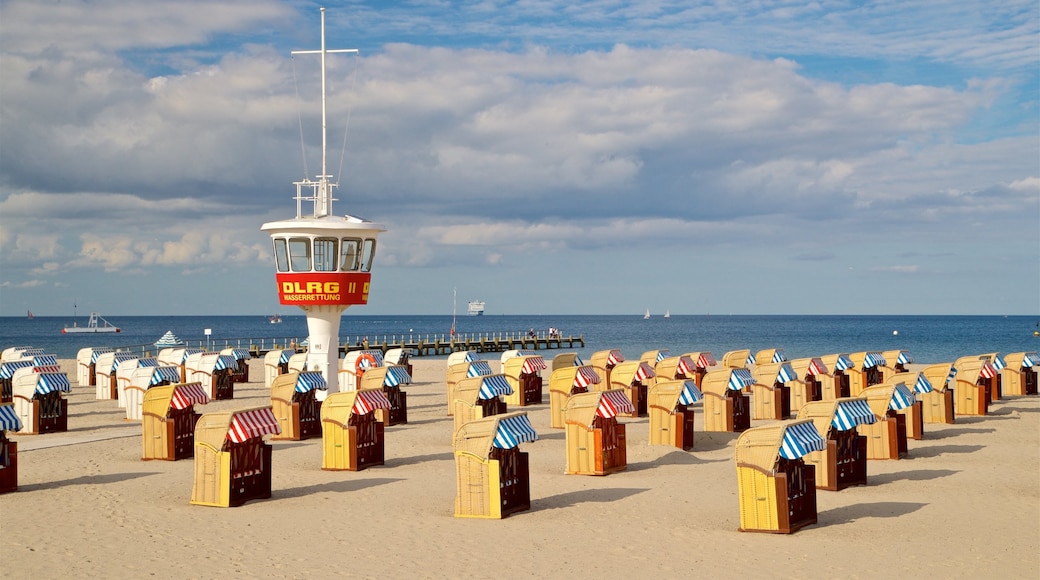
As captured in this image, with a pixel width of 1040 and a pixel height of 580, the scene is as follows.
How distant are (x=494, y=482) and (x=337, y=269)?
15.9 meters

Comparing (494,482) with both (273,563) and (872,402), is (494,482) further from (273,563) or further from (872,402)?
(872,402)

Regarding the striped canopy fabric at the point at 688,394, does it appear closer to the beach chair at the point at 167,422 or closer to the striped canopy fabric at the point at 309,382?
the striped canopy fabric at the point at 309,382

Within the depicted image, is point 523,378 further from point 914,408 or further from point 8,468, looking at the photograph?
point 8,468

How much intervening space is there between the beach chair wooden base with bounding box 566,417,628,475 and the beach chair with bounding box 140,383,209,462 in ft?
23.8

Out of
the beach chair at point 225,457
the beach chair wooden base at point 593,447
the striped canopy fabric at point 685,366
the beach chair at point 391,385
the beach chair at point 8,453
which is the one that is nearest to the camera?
the beach chair at point 225,457

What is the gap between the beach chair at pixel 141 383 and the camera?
81.5 feet

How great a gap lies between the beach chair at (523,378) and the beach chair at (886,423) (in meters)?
11.2

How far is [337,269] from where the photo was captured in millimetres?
28219

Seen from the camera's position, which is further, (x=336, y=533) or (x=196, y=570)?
(x=336, y=533)

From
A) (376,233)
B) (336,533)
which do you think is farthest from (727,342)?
(336,533)

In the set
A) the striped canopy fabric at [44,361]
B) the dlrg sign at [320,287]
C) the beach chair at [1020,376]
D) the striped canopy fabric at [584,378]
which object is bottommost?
the beach chair at [1020,376]

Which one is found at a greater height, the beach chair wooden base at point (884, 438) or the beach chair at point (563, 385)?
Answer: the beach chair at point (563, 385)

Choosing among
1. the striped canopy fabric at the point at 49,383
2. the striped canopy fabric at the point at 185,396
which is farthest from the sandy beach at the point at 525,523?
the striped canopy fabric at the point at 49,383

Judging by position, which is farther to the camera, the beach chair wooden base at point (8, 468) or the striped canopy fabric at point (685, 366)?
the striped canopy fabric at point (685, 366)
